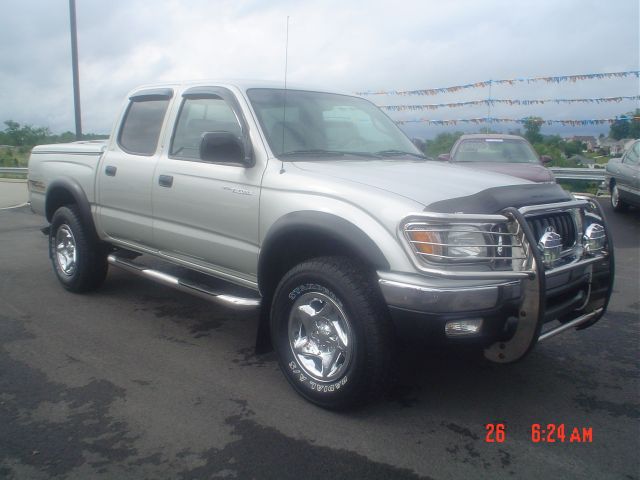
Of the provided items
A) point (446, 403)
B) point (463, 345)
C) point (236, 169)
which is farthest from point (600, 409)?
point (236, 169)

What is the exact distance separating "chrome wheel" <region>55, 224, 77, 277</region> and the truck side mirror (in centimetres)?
264

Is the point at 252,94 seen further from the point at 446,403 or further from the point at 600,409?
the point at 600,409

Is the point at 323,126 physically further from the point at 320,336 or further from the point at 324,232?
the point at 320,336

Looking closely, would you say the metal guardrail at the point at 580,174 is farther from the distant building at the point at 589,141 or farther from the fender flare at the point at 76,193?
the fender flare at the point at 76,193

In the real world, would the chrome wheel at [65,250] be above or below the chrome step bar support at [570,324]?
below

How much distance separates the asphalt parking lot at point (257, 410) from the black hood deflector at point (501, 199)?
79 cm

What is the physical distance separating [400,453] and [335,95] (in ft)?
9.78

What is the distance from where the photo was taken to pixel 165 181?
4.64 m

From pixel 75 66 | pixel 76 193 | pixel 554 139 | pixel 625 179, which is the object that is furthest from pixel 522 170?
pixel 75 66

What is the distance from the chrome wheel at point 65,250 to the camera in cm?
596

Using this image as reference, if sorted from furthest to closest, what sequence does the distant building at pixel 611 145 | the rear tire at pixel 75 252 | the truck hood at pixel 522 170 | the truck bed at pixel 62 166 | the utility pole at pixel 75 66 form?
1. the distant building at pixel 611 145
2. the utility pole at pixel 75 66
3. the truck hood at pixel 522 170
4. the rear tire at pixel 75 252
5. the truck bed at pixel 62 166

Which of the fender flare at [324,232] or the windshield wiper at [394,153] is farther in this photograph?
the windshield wiper at [394,153]

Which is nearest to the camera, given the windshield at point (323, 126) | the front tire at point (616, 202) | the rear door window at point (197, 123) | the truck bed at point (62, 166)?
the windshield at point (323, 126)

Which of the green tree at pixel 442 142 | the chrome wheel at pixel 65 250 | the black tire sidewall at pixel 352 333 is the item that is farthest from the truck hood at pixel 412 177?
the green tree at pixel 442 142
